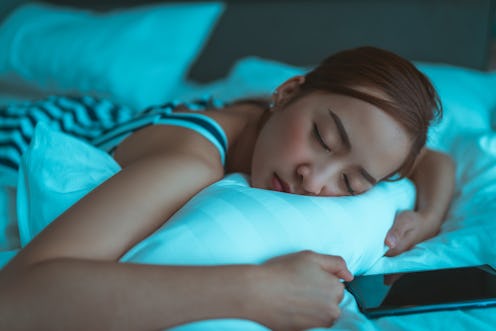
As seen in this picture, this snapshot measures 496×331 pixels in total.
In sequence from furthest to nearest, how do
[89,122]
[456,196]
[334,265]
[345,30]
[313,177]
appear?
[345,30], [89,122], [456,196], [313,177], [334,265]

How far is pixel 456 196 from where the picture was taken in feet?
3.89

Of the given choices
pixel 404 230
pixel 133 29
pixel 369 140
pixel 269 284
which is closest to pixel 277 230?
pixel 269 284

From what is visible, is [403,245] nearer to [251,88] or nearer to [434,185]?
[434,185]

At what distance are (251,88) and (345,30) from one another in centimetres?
61

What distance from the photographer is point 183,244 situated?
0.68 m

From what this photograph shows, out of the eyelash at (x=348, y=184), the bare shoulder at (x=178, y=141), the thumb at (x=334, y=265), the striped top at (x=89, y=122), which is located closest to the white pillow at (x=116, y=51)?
the striped top at (x=89, y=122)

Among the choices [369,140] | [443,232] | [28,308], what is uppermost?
[369,140]

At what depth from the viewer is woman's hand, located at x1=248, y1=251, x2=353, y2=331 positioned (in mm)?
642

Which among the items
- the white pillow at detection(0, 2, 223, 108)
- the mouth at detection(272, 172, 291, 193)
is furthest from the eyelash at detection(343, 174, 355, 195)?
the white pillow at detection(0, 2, 223, 108)

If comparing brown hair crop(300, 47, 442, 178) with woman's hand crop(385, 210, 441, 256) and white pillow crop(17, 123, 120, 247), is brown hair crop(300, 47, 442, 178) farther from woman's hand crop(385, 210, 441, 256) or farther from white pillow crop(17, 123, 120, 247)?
white pillow crop(17, 123, 120, 247)

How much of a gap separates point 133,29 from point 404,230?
4.73ft

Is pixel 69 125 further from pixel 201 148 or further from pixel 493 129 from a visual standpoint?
pixel 493 129

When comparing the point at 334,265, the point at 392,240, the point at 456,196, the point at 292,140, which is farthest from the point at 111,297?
the point at 456,196

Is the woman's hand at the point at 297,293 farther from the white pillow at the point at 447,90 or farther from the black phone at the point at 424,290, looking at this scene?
the white pillow at the point at 447,90
